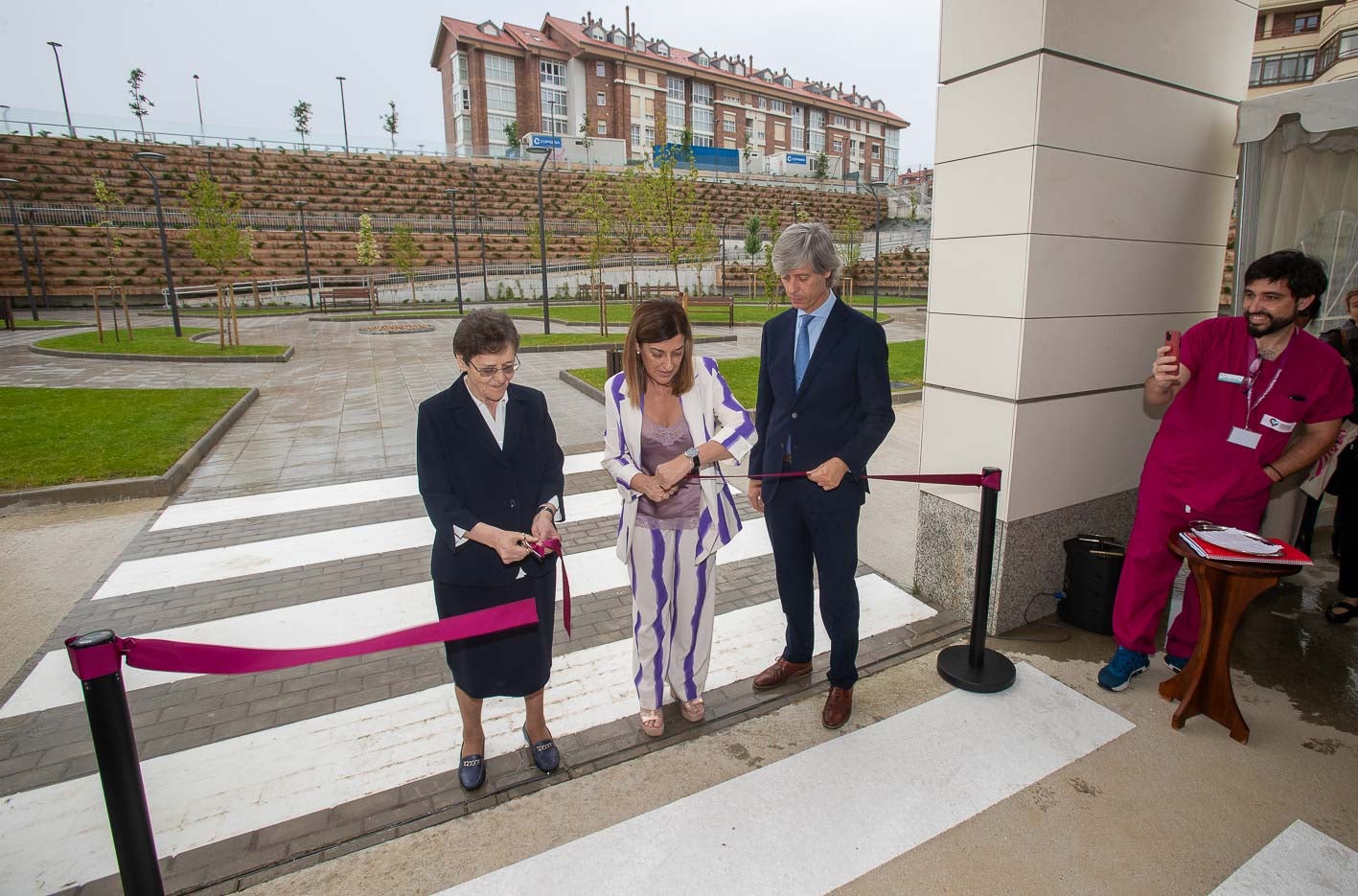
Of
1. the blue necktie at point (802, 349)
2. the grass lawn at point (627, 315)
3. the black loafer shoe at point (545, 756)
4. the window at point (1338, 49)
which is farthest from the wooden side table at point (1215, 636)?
the window at point (1338, 49)

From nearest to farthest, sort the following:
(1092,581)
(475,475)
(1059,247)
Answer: (475,475) < (1059,247) < (1092,581)

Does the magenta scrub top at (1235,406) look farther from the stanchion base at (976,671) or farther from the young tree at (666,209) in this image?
the young tree at (666,209)

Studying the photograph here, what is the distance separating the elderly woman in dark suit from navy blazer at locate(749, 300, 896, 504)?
3.48 ft

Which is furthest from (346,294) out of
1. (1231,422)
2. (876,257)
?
(1231,422)

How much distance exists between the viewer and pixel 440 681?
3.78 m

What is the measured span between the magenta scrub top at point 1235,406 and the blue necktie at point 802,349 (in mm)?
1831

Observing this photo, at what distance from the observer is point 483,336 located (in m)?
2.55

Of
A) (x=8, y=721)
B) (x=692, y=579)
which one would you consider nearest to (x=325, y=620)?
(x=8, y=721)

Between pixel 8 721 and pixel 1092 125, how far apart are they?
20.5 ft

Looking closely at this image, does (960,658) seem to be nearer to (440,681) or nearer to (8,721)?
(440,681)

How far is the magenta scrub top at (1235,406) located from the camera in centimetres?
323

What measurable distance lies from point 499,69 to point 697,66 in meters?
19.9

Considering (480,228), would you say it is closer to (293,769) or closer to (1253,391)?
(293,769)

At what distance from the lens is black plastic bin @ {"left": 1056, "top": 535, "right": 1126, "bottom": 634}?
3975 mm
